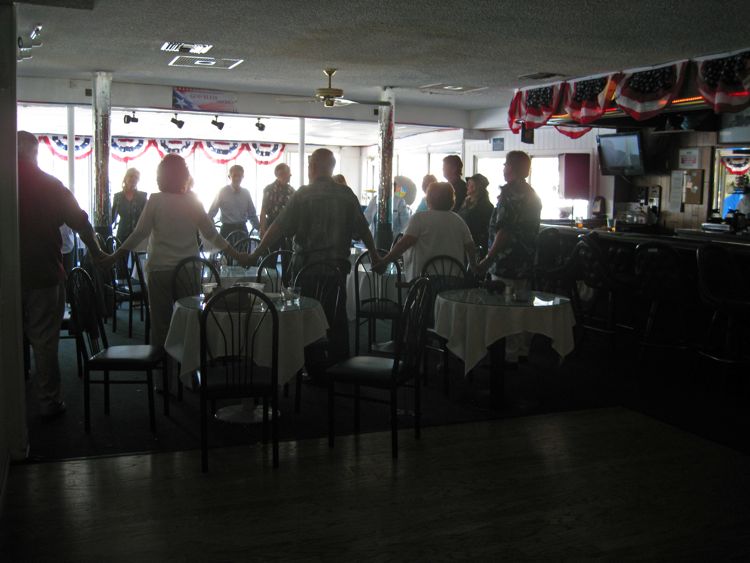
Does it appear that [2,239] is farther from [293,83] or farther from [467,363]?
[293,83]

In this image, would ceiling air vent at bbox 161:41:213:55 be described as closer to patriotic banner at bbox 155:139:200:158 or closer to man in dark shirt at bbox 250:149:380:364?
man in dark shirt at bbox 250:149:380:364

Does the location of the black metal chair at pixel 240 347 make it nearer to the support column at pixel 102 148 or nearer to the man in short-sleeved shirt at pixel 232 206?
the man in short-sleeved shirt at pixel 232 206

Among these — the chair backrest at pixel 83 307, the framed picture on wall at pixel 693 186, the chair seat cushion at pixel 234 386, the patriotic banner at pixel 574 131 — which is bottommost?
the chair seat cushion at pixel 234 386

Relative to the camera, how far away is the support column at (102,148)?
9023 millimetres

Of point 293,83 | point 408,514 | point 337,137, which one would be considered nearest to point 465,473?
point 408,514

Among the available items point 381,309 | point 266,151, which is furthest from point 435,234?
point 266,151

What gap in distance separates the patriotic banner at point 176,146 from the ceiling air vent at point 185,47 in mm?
10208

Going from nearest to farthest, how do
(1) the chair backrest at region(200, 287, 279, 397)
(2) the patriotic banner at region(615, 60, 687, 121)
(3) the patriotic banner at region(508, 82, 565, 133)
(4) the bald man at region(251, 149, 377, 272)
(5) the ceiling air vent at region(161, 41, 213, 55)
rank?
(1) the chair backrest at region(200, 287, 279, 397), (4) the bald man at region(251, 149, 377, 272), (5) the ceiling air vent at region(161, 41, 213, 55), (2) the patriotic banner at region(615, 60, 687, 121), (3) the patriotic banner at region(508, 82, 565, 133)

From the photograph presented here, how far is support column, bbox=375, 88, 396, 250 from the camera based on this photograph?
403 inches

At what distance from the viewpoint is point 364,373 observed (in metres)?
3.75

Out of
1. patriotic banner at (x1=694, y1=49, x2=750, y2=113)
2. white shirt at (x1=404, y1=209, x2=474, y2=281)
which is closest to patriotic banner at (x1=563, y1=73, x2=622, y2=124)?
patriotic banner at (x1=694, y1=49, x2=750, y2=113)

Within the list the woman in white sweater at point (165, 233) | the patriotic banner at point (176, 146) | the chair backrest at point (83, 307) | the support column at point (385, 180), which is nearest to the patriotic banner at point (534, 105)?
the support column at point (385, 180)

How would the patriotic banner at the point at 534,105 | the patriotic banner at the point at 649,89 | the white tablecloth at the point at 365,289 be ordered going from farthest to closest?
the patriotic banner at the point at 534,105 < the patriotic banner at the point at 649,89 < the white tablecloth at the point at 365,289

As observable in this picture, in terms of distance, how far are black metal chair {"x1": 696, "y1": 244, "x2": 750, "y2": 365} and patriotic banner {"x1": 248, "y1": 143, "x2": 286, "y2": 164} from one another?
45.8 feet
